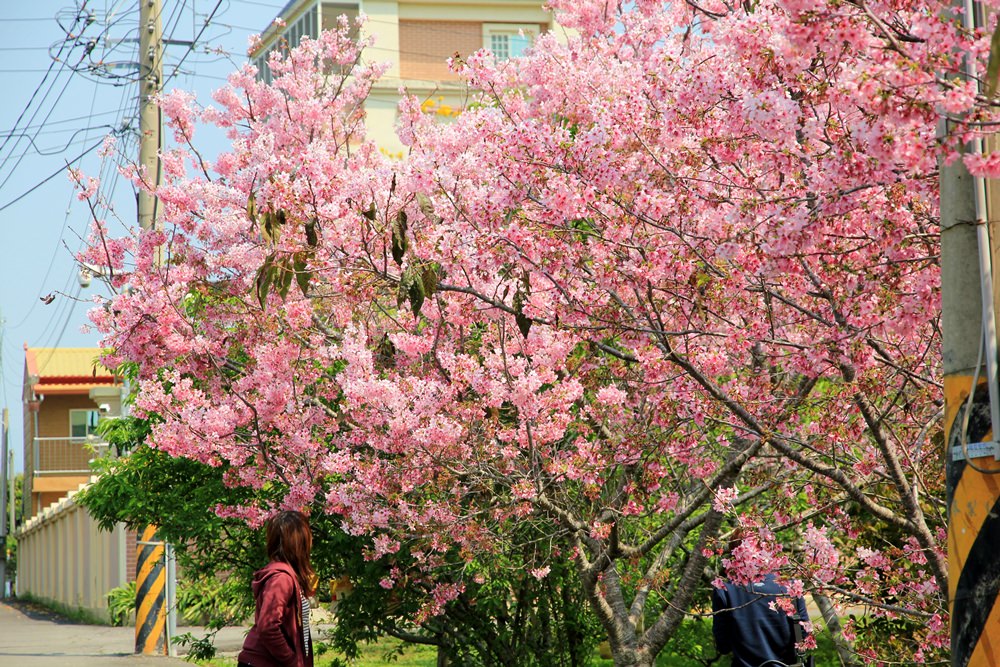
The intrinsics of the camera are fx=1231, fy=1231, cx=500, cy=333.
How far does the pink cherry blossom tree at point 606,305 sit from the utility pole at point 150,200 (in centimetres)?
440

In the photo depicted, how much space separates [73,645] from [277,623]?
52.6ft

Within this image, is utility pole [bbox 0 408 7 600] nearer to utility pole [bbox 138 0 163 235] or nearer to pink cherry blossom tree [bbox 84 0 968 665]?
utility pole [bbox 138 0 163 235]

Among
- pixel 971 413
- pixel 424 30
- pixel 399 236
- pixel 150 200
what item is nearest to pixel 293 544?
pixel 399 236

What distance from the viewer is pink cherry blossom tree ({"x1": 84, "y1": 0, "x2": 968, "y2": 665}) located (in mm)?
4965

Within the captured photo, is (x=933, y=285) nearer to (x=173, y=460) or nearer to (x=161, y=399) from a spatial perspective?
(x=161, y=399)

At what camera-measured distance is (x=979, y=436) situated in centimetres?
356

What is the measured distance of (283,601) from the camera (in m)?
5.39

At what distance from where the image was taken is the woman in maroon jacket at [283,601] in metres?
5.38

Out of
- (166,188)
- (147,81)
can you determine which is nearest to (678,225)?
(166,188)

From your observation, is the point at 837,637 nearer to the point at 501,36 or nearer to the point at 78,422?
the point at 501,36

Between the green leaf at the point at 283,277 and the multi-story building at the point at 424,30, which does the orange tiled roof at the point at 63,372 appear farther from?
the green leaf at the point at 283,277

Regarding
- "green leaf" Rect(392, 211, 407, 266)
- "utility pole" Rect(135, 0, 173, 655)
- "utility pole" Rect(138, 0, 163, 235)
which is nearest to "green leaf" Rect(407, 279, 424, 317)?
"green leaf" Rect(392, 211, 407, 266)

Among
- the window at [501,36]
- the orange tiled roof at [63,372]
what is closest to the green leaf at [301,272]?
the window at [501,36]

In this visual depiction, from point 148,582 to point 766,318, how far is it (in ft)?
40.5
